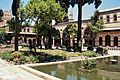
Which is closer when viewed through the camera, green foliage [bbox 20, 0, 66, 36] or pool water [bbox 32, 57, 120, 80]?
pool water [bbox 32, 57, 120, 80]

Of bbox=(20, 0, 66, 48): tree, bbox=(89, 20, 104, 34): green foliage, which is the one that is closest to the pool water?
bbox=(20, 0, 66, 48): tree

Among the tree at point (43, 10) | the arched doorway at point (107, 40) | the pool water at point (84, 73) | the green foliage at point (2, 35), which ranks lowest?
the pool water at point (84, 73)

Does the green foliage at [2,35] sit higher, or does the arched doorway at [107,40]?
the green foliage at [2,35]

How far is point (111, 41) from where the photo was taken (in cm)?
4347

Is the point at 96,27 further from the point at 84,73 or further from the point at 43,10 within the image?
the point at 84,73

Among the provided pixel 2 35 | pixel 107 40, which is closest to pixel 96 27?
pixel 107 40

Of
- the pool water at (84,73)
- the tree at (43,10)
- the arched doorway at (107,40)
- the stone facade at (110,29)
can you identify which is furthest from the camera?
the arched doorway at (107,40)

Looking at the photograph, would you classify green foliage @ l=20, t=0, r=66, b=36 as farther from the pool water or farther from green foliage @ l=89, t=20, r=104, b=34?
green foliage @ l=89, t=20, r=104, b=34

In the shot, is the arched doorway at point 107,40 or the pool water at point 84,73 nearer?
the pool water at point 84,73

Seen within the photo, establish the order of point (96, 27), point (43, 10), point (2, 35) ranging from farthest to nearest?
point (2, 35)
point (96, 27)
point (43, 10)

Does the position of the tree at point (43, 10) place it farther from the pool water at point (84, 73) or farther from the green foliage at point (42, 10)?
the pool water at point (84, 73)

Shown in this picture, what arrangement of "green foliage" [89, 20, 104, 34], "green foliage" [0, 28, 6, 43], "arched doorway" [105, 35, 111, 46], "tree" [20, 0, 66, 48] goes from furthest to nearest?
"green foliage" [0, 28, 6, 43], "arched doorway" [105, 35, 111, 46], "green foliage" [89, 20, 104, 34], "tree" [20, 0, 66, 48]

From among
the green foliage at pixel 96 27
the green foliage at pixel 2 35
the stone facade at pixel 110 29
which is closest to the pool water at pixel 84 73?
the green foliage at pixel 96 27

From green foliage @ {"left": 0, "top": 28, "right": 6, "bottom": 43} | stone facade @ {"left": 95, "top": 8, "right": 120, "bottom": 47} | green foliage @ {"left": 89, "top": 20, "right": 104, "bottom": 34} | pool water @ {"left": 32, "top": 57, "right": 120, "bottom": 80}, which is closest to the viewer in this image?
pool water @ {"left": 32, "top": 57, "right": 120, "bottom": 80}
